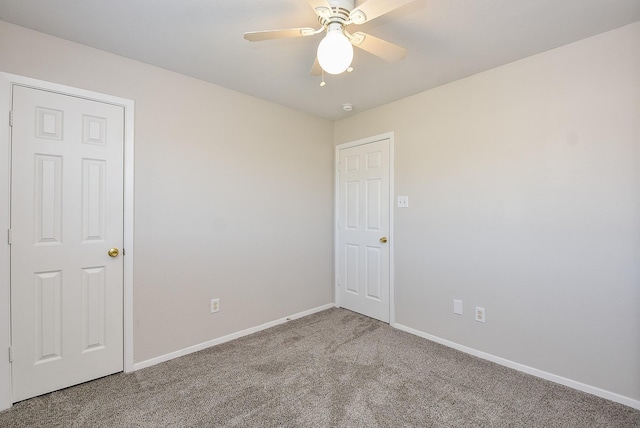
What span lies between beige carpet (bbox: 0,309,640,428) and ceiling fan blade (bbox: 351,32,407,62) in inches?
85.0

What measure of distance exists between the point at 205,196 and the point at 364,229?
1783mm

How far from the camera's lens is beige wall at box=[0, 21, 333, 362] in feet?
7.45

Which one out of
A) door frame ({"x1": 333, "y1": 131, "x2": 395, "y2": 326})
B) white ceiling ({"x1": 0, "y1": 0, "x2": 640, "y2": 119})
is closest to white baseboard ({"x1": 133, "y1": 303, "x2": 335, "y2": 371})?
door frame ({"x1": 333, "y1": 131, "x2": 395, "y2": 326})

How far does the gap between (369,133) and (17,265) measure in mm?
3205

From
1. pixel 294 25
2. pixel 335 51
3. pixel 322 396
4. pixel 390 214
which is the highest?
pixel 294 25

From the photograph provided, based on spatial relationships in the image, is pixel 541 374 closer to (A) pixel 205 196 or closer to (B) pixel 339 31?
(B) pixel 339 31

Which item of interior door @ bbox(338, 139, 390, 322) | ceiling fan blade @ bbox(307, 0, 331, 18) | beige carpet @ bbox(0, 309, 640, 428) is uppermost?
ceiling fan blade @ bbox(307, 0, 331, 18)

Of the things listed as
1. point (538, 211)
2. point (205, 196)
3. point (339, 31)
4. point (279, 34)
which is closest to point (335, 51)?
point (339, 31)

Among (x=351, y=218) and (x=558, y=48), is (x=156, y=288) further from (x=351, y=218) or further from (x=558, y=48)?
(x=558, y=48)

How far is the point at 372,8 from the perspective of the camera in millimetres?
1423

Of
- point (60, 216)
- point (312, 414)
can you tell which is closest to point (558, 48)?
point (312, 414)

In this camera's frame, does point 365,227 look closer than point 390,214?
No

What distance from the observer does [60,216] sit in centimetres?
206

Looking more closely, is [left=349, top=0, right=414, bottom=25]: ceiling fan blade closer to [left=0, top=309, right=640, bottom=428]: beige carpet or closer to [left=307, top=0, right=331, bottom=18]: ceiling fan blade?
[left=307, top=0, right=331, bottom=18]: ceiling fan blade
